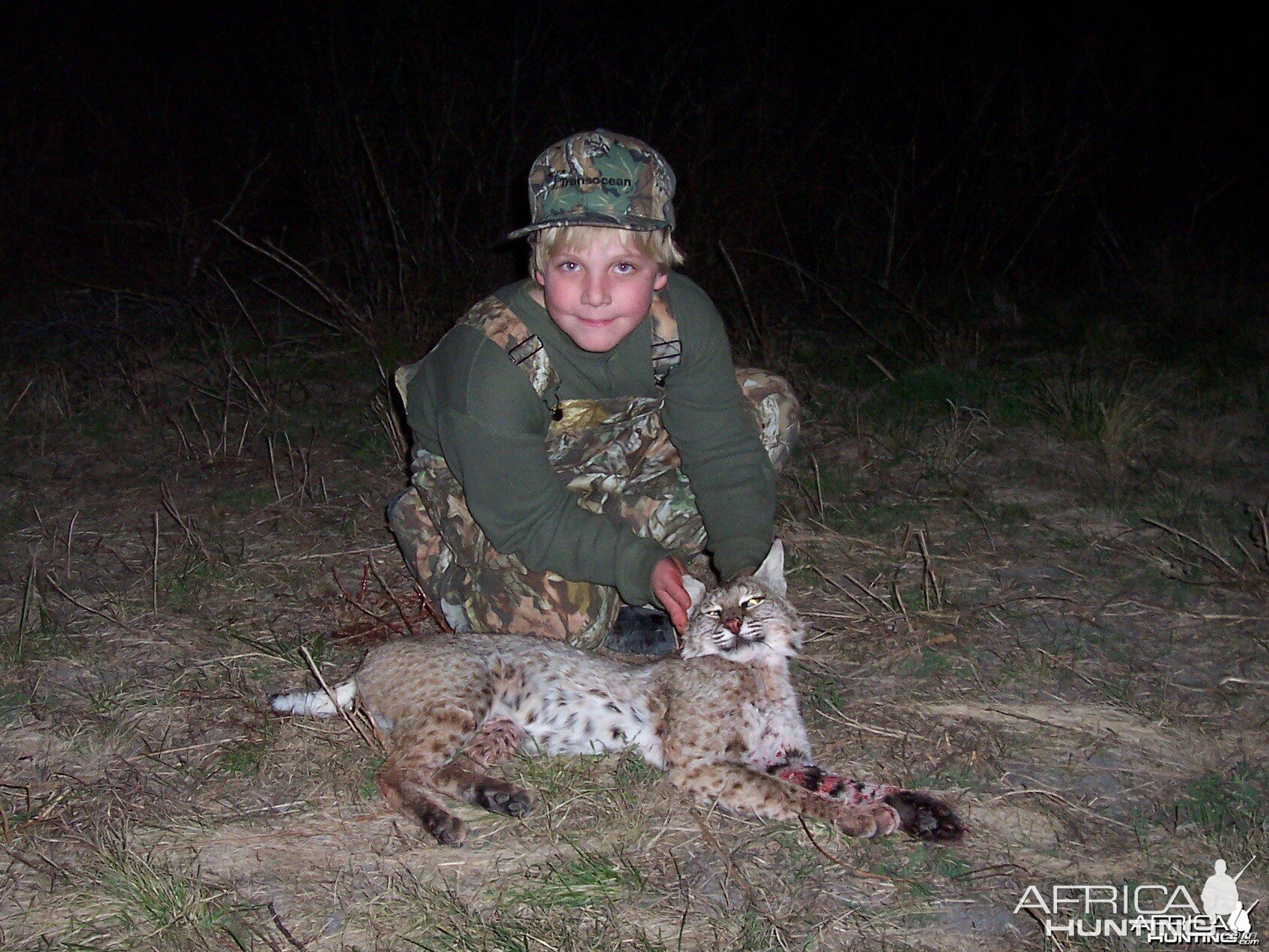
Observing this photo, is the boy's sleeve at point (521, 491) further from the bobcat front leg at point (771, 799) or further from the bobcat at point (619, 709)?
the bobcat front leg at point (771, 799)

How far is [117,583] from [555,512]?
2171mm

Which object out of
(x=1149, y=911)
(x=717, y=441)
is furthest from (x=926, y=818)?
(x=717, y=441)

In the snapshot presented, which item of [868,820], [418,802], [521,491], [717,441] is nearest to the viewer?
[868,820]

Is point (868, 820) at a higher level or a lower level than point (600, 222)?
lower

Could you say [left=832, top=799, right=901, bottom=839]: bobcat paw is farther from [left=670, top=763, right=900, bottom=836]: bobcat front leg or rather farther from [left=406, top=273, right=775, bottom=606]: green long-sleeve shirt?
[left=406, top=273, right=775, bottom=606]: green long-sleeve shirt

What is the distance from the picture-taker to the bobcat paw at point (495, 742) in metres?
3.54

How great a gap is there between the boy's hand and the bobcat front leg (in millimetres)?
515

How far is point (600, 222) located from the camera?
3.41 metres

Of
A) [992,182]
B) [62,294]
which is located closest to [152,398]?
[62,294]

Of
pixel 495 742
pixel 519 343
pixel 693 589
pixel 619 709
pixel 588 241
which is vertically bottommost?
pixel 495 742

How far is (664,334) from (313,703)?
1.72m

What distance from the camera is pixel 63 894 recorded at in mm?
2840

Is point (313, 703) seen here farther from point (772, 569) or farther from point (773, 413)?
point (773, 413)

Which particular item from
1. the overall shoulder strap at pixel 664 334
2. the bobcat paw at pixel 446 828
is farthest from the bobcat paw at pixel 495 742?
the overall shoulder strap at pixel 664 334
